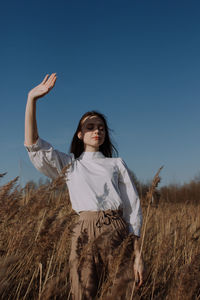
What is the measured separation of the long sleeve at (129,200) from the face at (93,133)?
0.72 ft

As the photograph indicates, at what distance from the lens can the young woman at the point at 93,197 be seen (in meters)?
1.65

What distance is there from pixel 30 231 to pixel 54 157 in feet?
1.69

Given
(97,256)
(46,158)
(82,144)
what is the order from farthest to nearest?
(82,144)
(46,158)
(97,256)

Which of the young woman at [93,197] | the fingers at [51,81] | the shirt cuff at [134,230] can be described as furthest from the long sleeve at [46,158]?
the shirt cuff at [134,230]

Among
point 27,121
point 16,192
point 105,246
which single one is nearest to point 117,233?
point 105,246

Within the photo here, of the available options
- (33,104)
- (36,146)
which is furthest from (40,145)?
(33,104)

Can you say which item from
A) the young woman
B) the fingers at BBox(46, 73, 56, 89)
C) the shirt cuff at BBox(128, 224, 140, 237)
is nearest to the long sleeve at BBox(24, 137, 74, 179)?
the young woman

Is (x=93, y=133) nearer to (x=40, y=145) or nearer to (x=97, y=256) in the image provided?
(x=40, y=145)

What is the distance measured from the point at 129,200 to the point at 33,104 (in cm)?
94

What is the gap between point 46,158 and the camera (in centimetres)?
194

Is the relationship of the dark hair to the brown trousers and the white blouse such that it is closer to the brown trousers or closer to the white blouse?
the white blouse

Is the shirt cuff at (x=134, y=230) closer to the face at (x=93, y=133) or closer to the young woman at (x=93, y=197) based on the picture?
the young woman at (x=93, y=197)

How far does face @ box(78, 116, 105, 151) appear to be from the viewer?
2.14 metres

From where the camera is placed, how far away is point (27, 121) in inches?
69.7
